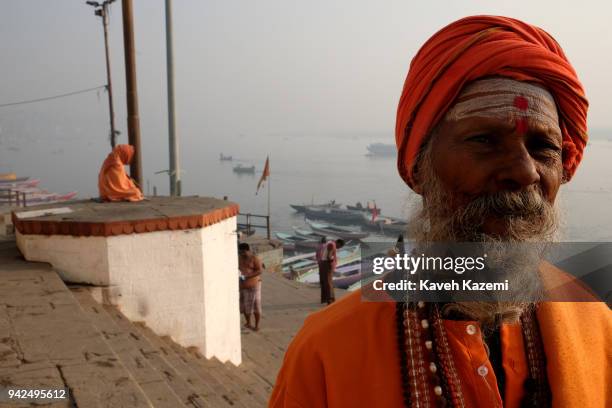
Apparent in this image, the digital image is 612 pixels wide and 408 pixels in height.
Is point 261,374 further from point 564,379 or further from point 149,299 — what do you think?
point 564,379

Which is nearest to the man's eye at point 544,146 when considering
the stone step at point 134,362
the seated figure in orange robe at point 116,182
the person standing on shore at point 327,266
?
the stone step at point 134,362

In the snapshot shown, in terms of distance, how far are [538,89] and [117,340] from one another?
3708 mm

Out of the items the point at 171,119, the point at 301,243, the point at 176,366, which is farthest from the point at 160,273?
the point at 301,243

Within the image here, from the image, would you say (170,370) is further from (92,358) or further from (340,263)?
(340,263)

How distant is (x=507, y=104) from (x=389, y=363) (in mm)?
738

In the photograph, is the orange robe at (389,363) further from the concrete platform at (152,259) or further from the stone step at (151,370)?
the concrete platform at (152,259)

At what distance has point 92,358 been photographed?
136 inches

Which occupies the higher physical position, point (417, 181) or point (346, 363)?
point (417, 181)

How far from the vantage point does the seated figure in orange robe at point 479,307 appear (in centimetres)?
129

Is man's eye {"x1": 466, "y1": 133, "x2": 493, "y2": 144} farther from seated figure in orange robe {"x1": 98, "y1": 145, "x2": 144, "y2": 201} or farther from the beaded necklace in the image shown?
seated figure in orange robe {"x1": 98, "y1": 145, "x2": 144, "y2": 201}

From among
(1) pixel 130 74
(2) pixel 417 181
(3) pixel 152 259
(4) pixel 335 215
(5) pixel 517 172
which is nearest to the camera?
(5) pixel 517 172

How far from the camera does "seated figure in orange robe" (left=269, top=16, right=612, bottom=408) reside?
1.29 m

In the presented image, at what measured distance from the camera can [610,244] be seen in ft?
9.78

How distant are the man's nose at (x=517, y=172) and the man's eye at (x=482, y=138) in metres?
0.06
